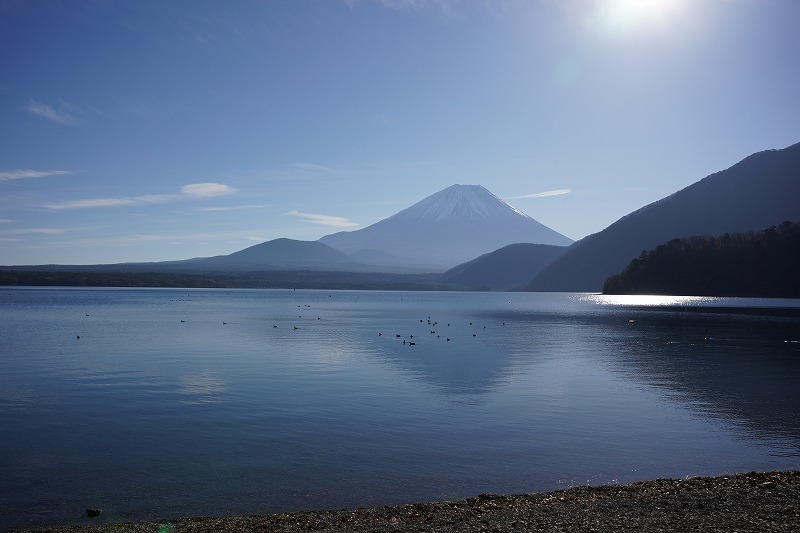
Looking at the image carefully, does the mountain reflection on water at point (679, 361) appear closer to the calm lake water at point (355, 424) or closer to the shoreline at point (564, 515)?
the calm lake water at point (355, 424)

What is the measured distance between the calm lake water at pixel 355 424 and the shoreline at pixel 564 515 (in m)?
1.10

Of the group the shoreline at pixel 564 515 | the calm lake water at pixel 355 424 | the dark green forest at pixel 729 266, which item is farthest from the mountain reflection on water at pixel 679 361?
the dark green forest at pixel 729 266

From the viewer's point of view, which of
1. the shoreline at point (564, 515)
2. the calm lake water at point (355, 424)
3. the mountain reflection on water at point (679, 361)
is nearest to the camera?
the shoreline at point (564, 515)

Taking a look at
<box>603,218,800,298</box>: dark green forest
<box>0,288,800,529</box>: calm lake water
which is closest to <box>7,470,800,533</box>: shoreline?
<box>0,288,800,529</box>: calm lake water

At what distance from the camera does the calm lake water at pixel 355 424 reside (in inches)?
642

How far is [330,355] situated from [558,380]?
18482 mm

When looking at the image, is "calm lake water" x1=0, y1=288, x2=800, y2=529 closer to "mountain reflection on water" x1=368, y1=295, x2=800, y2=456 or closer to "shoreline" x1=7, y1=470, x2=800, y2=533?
"mountain reflection on water" x1=368, y1=295, x2=800, y2=456

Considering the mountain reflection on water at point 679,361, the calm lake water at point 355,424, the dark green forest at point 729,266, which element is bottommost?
the calm lake water at point 355,424

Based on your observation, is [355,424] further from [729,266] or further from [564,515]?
[729,266]

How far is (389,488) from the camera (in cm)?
1630

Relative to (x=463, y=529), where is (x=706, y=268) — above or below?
above

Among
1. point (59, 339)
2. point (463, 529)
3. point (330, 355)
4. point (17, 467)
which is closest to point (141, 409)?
point (17, 467)

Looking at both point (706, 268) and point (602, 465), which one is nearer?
point (602, 465)

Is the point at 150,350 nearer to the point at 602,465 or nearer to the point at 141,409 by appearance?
the point at 141,409
